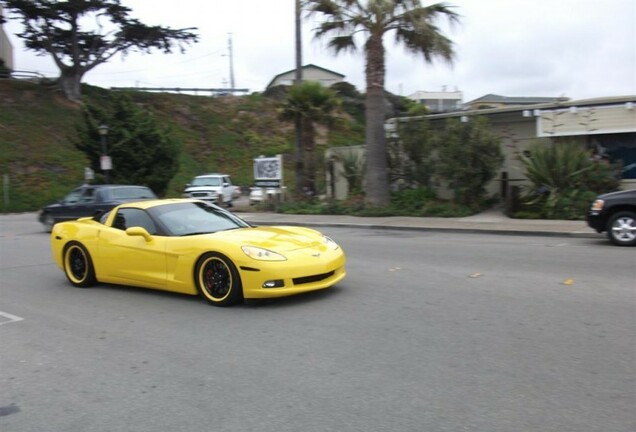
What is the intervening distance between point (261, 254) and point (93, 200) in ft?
39.2

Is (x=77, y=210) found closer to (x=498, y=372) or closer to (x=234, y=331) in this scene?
(x=234, y=331)

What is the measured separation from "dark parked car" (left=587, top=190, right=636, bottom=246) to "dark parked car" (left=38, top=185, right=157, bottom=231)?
12182mm

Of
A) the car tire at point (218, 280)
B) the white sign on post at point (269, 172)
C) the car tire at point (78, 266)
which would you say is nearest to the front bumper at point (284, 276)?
the car tire at point (218, 280)

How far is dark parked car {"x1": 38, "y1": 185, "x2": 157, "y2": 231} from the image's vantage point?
16469mm

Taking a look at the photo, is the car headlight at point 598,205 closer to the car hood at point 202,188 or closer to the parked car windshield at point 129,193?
the parked car windshield at point 129,193

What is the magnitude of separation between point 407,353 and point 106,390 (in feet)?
8.08

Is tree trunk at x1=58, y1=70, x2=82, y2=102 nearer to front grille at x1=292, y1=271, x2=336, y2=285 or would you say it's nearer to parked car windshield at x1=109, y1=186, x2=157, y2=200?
parked car windshield at x1=109, y1=186, x2=157, y2=200

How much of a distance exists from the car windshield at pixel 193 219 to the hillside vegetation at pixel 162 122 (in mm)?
16455

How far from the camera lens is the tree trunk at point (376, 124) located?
65.0 feet

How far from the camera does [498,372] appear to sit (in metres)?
4.36

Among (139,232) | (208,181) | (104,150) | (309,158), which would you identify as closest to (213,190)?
(208,181)

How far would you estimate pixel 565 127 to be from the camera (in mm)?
18484

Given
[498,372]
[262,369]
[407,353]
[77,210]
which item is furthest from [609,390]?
[77,210]

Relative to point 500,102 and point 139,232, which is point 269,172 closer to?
point 139,232
